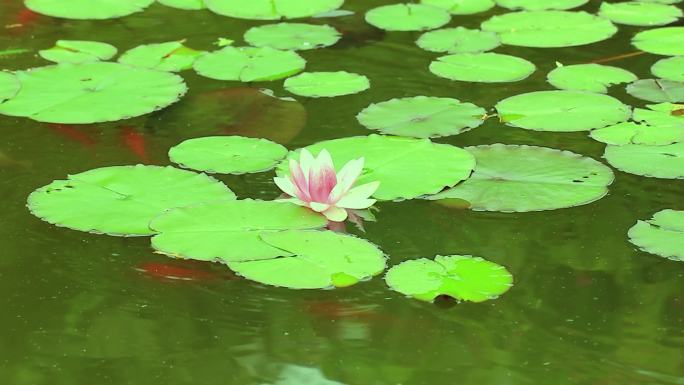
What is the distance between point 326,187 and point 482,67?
1065 millimetres

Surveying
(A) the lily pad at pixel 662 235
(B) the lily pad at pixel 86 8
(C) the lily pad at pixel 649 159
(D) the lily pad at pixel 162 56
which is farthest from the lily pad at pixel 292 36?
(A) the lily pad at pixel 662 235

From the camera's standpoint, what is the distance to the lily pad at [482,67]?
3129 mm

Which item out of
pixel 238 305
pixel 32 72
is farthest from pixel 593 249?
pixel 32 72

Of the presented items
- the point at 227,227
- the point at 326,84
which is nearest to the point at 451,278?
the point at 227,227

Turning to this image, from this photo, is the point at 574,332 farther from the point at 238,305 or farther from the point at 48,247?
the point at 48,247

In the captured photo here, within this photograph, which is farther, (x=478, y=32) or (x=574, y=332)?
(x=478, y=32)

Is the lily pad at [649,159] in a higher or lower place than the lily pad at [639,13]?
higher

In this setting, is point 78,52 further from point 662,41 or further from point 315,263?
point 662,41

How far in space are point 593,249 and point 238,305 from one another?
0.73m

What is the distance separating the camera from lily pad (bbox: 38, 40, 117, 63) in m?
3.26

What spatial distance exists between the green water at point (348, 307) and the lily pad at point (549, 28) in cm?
73

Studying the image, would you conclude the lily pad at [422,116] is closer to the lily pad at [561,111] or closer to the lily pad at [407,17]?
the lily pad at [561,111]

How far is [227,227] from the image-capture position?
87.6 inches

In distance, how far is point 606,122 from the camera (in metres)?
2.79
